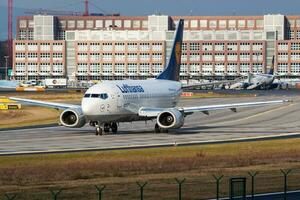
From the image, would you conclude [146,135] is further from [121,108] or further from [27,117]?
[27,117]

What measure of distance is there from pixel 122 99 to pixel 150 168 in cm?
2625

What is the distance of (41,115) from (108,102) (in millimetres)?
37774

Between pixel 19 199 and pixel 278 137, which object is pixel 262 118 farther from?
pixel 19 199

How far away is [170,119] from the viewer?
7800 centimetres

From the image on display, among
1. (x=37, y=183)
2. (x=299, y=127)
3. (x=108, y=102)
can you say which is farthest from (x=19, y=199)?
(x=299, y=127)

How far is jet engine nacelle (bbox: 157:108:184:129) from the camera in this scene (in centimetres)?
7750

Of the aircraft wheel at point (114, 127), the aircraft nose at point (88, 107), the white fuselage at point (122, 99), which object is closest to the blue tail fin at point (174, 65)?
the white fuselage at point (122, 99)

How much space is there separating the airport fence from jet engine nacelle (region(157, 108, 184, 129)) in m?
27.8

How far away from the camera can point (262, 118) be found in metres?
106

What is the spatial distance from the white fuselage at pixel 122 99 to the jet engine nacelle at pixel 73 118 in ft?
6.87

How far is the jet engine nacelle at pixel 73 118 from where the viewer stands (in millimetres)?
78688

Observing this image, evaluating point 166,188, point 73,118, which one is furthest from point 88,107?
point 166,188

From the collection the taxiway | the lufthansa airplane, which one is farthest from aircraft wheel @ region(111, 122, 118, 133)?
the taxiway

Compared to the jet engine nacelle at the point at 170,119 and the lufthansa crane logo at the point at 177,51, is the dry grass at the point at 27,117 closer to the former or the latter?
the lufthansa crane logo at the point at 177,51
